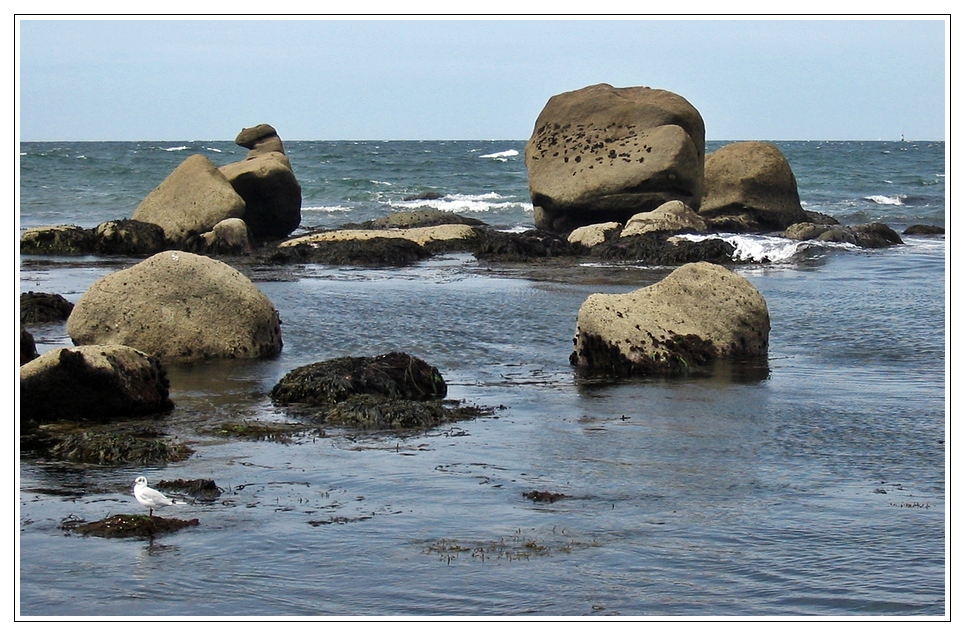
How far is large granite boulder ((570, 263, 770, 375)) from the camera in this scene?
→ 1416 cm

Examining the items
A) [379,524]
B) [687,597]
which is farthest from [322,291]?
[687,597]

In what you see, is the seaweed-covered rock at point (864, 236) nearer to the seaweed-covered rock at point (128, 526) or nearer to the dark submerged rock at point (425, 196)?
the seaweed-covered rock at point (128, 526)

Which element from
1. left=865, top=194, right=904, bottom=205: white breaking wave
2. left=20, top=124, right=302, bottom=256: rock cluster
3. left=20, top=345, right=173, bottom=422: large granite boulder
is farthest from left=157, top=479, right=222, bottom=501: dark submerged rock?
left=865, top=194, right=904, bottom=205: white breaking wave

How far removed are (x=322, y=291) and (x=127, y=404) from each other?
9.88m

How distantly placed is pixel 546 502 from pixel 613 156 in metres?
23.7

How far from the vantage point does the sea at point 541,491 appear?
6.92m

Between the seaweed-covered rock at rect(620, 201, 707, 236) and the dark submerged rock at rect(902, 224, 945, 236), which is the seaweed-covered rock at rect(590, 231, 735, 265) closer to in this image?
the seaweed-covered rock at rect(620, 201, 707, 236)

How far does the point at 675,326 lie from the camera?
48.0 ft

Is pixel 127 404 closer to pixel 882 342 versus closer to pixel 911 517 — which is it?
pixel 911 517

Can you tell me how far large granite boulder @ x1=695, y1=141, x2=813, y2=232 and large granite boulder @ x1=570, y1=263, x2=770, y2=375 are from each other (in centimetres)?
1823

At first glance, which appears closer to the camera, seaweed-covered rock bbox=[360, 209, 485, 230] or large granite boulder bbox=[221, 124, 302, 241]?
large granite boulder bbox=[221, 124, 302, 241]

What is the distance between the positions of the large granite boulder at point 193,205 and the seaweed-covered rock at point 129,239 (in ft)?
1.36

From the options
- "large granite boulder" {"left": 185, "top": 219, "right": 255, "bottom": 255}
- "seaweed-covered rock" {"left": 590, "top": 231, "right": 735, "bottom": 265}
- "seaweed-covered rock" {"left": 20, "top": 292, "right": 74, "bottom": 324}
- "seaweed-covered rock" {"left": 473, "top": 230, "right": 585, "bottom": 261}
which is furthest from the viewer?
"large granite boulder" {"left": 185, "top": 219, "right": 255, "bottom": 255}

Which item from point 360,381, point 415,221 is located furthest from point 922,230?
point 360,381
